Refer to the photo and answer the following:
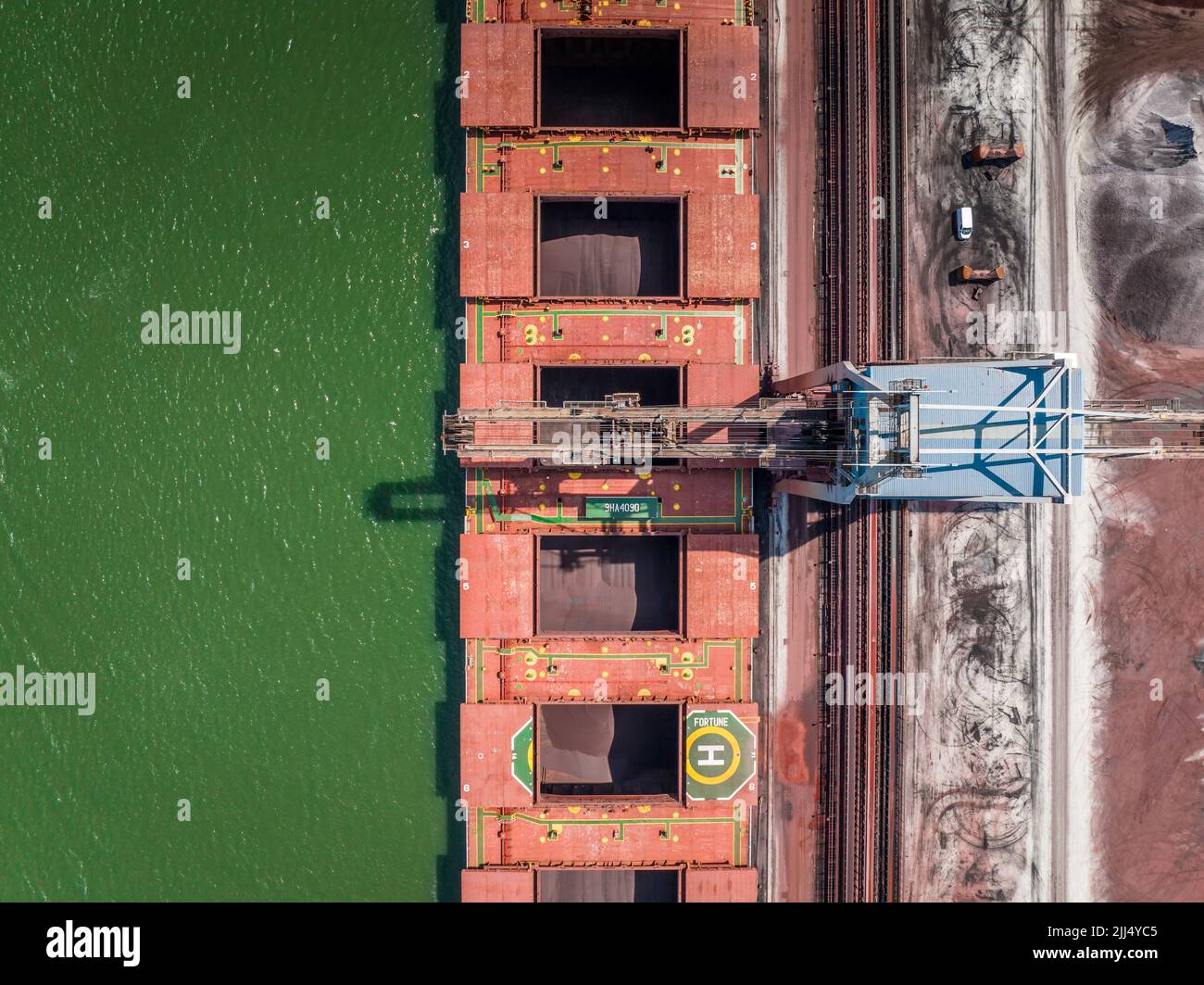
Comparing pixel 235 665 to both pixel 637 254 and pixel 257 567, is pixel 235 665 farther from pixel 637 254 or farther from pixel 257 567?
pixel 637 254

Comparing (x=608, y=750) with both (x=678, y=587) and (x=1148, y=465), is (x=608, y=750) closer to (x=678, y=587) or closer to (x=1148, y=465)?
(x=678, y=587)

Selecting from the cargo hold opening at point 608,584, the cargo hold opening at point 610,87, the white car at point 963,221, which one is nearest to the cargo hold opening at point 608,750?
the cargo hold opening at point 608,584

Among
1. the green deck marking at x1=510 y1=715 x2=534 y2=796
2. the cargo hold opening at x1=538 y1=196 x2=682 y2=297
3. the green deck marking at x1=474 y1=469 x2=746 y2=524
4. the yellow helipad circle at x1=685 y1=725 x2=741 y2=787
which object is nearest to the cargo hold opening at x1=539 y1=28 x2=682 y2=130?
the cargo hold opening at x1=538 y1=196 x2=682 y2=297

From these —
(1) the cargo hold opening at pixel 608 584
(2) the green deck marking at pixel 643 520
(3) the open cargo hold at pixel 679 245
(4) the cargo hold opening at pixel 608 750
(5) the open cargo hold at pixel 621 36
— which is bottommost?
(4) the cargo hold opening at pixel 608 750

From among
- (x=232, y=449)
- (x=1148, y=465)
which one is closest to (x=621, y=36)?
(x=232, y=449)

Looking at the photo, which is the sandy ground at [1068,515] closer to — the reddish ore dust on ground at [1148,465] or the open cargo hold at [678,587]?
the reddish ore dust on ground at [1148,465]

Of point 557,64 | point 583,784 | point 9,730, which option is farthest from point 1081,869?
point 9,730
